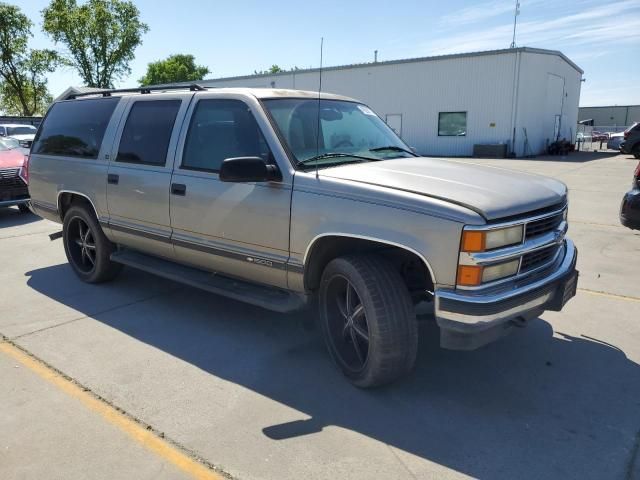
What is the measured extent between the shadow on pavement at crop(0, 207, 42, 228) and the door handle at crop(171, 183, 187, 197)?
6.57 meters

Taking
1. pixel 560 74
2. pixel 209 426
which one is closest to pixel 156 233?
pixel 209 426

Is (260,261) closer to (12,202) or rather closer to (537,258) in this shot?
(537,258)

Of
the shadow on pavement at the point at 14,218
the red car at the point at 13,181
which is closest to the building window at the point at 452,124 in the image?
the shadow on pavement at the point at 14,218

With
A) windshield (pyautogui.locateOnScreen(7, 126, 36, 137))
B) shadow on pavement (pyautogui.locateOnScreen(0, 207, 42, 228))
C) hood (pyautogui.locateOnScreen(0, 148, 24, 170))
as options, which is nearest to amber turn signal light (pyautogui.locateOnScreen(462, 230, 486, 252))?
shadow on pavement (pyautogui.locateOnScreen(0, 207, 42, 228))

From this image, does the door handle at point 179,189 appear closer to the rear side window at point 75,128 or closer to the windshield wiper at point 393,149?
the rear side window at point 75,128

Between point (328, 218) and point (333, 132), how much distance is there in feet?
3.61

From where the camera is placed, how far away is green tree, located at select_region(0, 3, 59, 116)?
4197cm

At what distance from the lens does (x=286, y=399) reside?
325cm

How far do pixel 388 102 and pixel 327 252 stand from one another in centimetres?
2749

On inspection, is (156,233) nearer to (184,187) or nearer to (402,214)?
(184,187)

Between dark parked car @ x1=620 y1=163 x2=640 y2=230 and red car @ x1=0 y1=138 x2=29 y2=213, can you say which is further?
red car @ x1=0 y1=138 x2=29 y2=213

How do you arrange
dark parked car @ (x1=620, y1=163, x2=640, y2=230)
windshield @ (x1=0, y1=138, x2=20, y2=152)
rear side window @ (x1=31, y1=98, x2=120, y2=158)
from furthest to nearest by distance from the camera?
windshield @ (x1=0, y1=138, x2=20, y2=152) → dark parked car @ (x1=620, y1=163, x2=640, y2=230) → rear side window @ (x1=31, y1=98, x2=120, y2=158)

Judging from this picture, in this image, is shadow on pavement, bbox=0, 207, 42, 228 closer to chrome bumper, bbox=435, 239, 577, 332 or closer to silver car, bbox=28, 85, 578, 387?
silver car, bbox=28, 85, 578, 387

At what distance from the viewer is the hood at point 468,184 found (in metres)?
2.91
